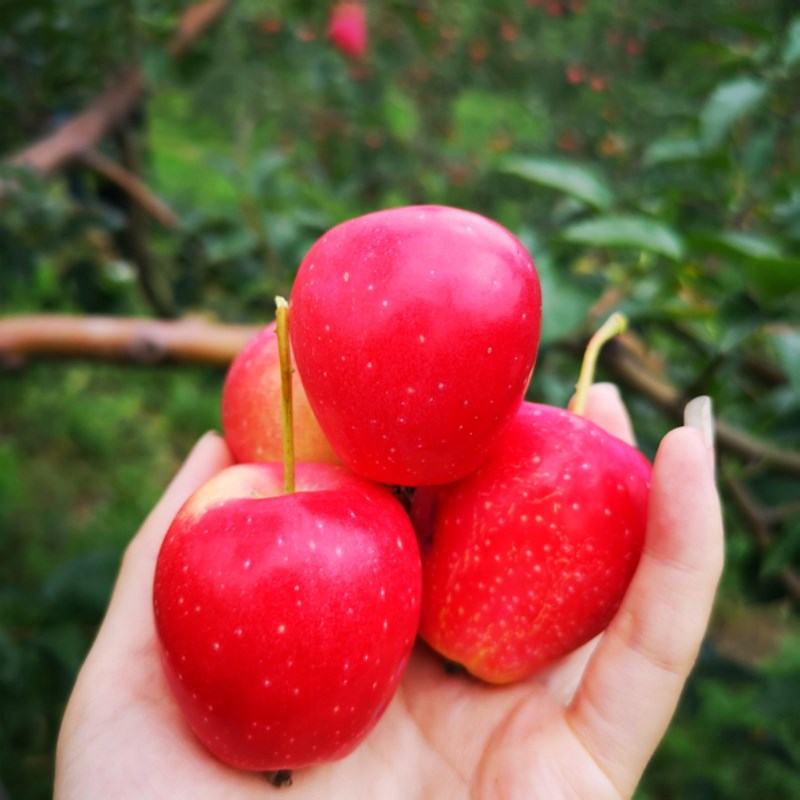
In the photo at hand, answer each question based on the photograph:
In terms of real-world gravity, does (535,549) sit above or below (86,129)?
above

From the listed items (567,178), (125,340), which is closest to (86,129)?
(125,340)

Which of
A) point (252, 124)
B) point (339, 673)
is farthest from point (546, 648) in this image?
point (252, 124)

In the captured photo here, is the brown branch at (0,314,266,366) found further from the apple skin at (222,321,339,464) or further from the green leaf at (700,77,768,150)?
the green leaf at (700,77,768,150)

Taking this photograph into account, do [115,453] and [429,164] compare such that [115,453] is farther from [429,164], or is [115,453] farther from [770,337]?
[770,337]

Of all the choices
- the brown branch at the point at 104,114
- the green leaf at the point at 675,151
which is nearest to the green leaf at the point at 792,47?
the green leaf at the point at 675,151

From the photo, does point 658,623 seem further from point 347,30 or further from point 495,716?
point 347,30

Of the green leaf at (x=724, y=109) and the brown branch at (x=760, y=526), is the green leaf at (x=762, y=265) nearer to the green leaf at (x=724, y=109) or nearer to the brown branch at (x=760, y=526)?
the green leaf at (x=724, y=109)
